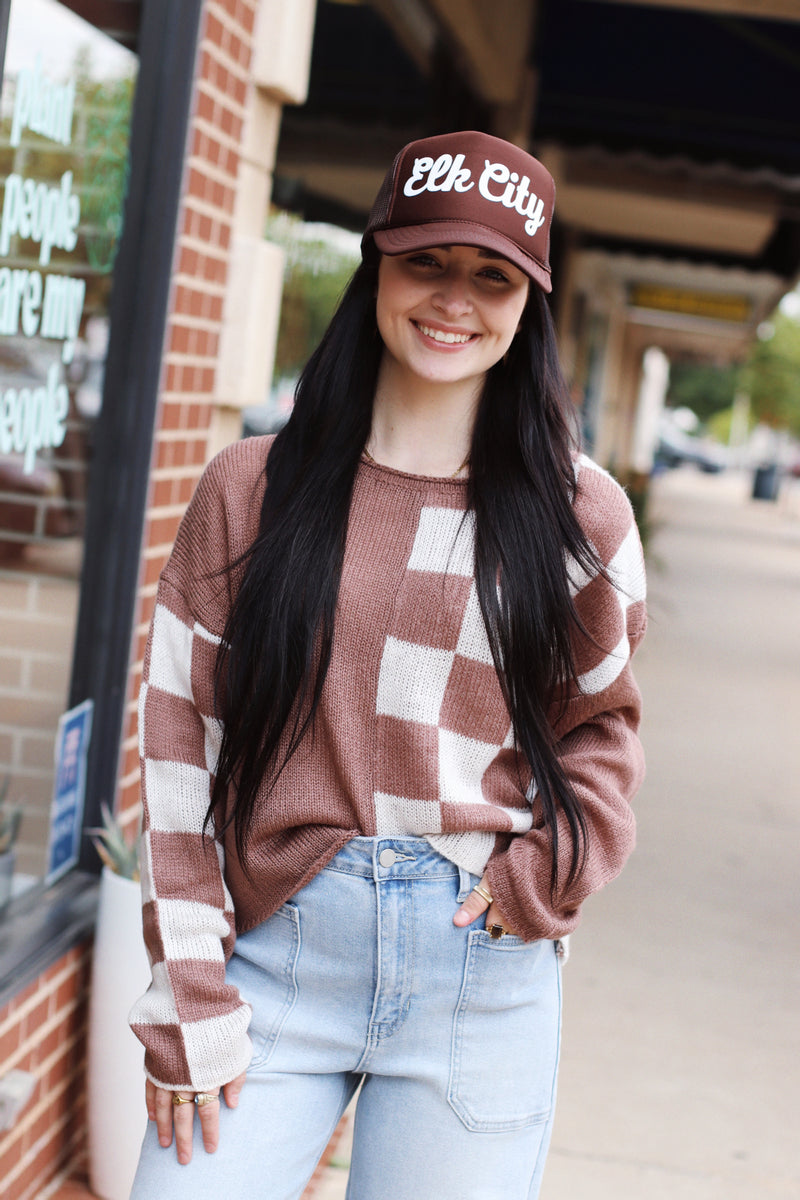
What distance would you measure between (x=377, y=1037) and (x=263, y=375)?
242 centimetres

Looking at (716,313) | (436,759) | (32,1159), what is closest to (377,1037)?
(436,759)

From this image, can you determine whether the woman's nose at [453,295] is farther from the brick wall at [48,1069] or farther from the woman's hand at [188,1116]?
the brick wall at [48,1069]

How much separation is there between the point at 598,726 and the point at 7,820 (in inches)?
69.5

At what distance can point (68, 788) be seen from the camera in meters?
3.29

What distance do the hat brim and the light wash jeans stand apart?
0.73 m

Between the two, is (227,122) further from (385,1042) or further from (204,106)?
(385,1042)

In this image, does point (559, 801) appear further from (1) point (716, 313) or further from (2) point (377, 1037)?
(1) point (716, 313)

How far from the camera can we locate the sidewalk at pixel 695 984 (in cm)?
365

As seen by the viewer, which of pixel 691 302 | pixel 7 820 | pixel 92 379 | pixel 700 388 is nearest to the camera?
pixel 7 820

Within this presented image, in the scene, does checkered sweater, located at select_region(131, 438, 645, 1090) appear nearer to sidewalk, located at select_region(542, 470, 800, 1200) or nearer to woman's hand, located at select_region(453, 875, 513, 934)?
woman's hand, located at select_region(453, 875, 513, 934)

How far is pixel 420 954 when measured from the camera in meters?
1.72

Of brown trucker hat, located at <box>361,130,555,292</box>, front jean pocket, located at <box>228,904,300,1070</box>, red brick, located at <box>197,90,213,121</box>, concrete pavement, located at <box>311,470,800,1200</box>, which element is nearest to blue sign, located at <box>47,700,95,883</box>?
concrete pavement, located at <box>311,470,800,1200</box>

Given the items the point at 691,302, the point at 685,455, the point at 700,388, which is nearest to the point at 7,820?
the point at 691,302

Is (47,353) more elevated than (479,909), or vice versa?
(47,353)
